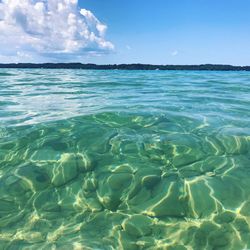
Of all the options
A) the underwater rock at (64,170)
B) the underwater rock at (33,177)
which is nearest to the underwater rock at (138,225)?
the underwater rock at (64,170)

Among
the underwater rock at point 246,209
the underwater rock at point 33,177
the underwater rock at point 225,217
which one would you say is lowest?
the underwater rock at point 33,177

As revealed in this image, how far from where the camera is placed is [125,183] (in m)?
4.45

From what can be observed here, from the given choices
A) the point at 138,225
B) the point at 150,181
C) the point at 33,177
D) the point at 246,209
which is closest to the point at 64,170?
the point at 33,177

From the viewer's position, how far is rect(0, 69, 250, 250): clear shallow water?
11.4 ft

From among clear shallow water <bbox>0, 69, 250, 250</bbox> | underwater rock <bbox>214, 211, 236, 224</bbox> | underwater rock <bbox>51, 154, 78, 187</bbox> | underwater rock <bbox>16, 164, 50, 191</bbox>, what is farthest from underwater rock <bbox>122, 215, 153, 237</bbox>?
underwater rock <bbox>16, 164, 50, 191</bbox>

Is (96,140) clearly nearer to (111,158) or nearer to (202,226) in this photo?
(111,158)

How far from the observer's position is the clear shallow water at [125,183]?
11.4 feet

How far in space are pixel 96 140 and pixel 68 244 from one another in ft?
8.67

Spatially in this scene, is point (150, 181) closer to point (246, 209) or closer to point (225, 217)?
point (225, 217)

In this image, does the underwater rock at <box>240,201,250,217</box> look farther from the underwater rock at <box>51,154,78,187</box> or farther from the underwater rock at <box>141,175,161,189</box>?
the underwater rock at <box>51,154,78,187</box>

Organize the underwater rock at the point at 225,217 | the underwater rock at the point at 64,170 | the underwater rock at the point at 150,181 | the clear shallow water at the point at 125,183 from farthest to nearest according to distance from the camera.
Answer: the underwater rock at the point at 64,170 → the underwater rock at the point at 150,181 → the underwater rock at the point at 225,217 → the clear shallow water at the point at 125,183

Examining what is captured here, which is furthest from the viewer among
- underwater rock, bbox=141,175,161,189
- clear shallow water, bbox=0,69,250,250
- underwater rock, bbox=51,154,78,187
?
underwater rock, bbox=51,154,78,187

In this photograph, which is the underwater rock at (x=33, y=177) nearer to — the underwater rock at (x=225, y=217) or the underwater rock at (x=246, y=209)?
the underwater rock at (x=225, y=217)

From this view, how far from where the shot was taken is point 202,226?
11.9 ft
